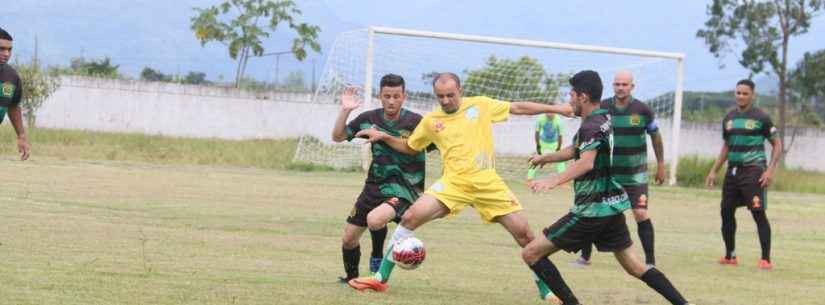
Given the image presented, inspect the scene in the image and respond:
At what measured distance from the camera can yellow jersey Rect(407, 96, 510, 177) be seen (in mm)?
9375

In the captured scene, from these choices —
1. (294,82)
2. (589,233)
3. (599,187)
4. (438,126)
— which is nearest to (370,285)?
(438,126)

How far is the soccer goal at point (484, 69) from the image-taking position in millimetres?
27891

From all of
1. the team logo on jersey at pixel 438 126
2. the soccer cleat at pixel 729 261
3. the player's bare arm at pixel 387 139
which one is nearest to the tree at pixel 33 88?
the soccer cleat at pixel 729 261

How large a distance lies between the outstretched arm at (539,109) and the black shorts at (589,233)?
1.00 m

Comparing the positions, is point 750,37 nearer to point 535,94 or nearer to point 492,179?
point 535,94

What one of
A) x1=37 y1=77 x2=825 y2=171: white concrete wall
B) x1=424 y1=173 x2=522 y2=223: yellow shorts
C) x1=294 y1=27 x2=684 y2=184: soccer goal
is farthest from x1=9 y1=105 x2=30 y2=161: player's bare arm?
x1=37 y1=77 x2=825 y2=171: white concrete wall

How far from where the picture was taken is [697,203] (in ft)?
77.7

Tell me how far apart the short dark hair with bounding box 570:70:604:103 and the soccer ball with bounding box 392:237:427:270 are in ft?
5.46

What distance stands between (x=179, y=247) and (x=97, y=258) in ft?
4.49

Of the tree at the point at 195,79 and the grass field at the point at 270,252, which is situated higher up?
the tree at the point at 195,79

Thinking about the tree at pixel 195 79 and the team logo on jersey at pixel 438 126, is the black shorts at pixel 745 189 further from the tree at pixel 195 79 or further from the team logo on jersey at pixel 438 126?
the tree at pixel 195 79

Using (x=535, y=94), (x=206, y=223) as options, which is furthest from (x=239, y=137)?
(x=206, y=223)

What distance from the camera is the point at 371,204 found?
9.81 meters

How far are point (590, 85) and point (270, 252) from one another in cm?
448
